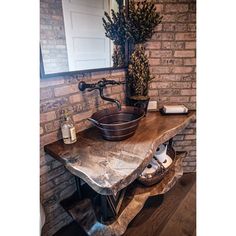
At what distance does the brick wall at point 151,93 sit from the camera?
1.09 meters

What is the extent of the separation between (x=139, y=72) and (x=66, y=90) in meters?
0.63

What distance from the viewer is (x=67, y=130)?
1070mm

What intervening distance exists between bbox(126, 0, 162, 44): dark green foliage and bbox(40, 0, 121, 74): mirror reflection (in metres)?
0.15

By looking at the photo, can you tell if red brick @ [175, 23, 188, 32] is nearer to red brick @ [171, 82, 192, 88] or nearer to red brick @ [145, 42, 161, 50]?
red brick @ [145, 42, 161, 50]

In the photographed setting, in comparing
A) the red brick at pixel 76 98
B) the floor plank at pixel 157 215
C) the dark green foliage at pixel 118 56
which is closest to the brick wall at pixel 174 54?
the dark green foliage at pixel 118 56

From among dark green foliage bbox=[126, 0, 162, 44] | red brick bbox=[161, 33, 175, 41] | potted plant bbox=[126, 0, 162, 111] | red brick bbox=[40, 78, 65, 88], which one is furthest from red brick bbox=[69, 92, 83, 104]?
red brick bbox=[161, 33, 175, 41]

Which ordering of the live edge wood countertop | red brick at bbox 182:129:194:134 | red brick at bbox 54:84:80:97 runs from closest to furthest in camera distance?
1. the live edge wood countertop
2. red brick at bbox 54:84:80:97
3. red brick at bbox 182:129:194:134

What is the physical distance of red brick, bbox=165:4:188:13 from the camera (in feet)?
4.69

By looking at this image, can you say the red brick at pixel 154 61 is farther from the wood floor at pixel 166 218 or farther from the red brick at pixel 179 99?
the wood floor at pixel 166 218

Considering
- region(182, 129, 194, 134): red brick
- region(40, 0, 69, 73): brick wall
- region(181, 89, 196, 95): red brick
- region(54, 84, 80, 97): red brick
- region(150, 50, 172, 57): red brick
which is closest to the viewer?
region(40, 0, 69, 73): brick wall

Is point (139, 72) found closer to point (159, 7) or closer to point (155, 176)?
point (159, 7)
